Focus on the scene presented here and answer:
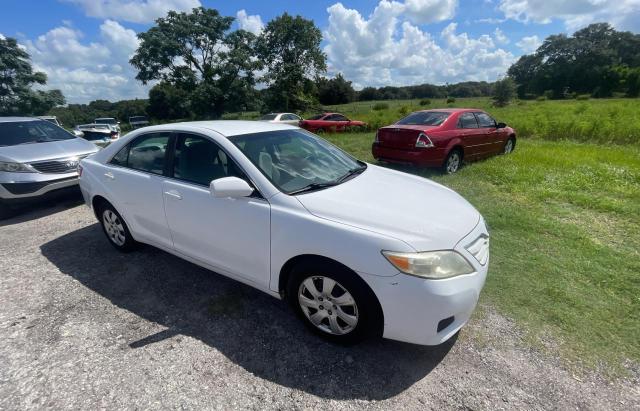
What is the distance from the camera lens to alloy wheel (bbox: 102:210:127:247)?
12.3 ft

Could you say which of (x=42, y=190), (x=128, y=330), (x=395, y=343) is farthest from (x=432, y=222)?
(x=42, y=190)

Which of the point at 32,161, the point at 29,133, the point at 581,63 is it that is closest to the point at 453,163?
the point at 32,161

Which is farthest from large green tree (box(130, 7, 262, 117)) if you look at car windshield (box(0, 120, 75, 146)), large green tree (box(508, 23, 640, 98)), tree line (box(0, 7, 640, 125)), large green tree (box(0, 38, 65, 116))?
large green tree (box(508, 23, 640, 98))

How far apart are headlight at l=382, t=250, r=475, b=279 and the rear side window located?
2373mm

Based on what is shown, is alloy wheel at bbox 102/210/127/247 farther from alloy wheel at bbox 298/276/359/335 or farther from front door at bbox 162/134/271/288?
alloy wheel at bbox 298/276/359/335

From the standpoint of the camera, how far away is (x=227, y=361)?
2.33 m

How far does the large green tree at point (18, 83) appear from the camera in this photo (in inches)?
944

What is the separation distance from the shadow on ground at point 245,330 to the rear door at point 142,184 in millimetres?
443

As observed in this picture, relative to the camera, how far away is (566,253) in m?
3.72

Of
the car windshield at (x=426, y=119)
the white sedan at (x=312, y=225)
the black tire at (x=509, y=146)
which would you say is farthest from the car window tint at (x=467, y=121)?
the white sedan at (x=312, y=225)

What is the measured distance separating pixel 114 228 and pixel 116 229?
0.13 feet

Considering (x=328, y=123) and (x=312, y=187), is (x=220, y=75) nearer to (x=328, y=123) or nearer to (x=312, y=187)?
(x=328, y=123)

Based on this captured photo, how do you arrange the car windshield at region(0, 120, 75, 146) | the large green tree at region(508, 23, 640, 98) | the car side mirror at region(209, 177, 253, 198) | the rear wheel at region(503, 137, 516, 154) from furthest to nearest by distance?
the large green tree at region(508, 23, 640, 98)
the rear wheel at region(503, 137, 516, 154)
the car windshield at region(0, 120, 75, 146)
the car side mirror at region(209, 177, 253, 198)

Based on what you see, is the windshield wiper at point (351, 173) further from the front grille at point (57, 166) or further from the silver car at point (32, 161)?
the silver car at point (32, 161)
